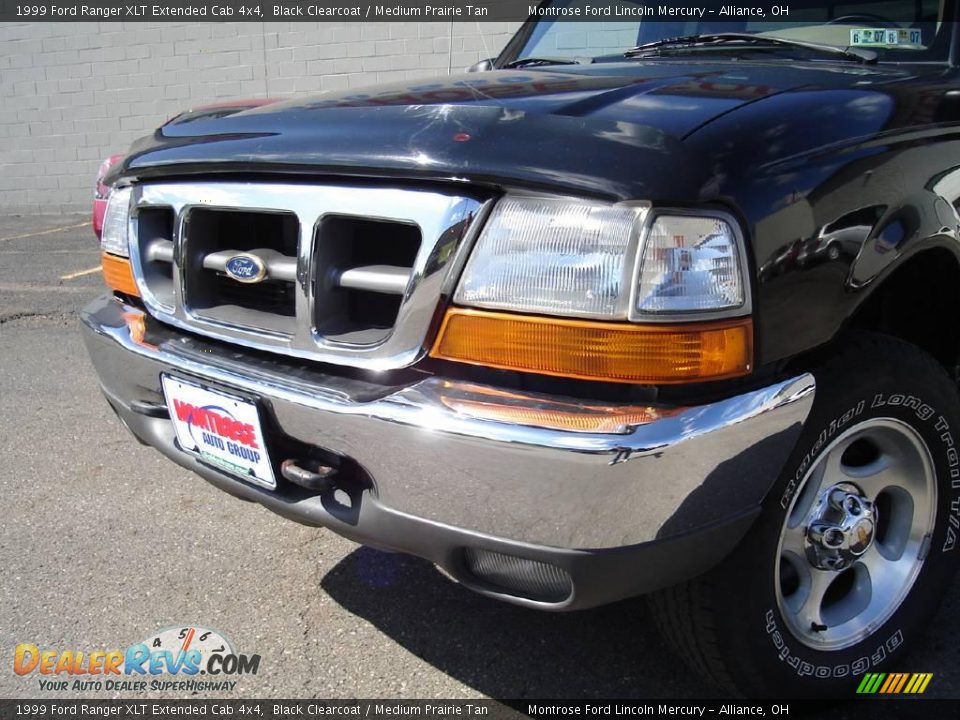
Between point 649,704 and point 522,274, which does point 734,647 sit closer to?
point 649,704

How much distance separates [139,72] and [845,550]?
11.2 metres

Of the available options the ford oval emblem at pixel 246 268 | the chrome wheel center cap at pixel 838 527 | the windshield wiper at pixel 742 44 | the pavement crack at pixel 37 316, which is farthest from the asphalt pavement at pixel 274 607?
the pavement crack at pixel 37 316

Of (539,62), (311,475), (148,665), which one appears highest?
(539,62)

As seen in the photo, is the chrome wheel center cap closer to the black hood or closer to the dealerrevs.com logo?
the black hood

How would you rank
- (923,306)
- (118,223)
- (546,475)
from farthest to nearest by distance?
(118,223) < (923,306) < (546,475)

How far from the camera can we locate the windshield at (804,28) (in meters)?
2.39

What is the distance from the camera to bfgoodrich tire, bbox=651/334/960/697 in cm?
172

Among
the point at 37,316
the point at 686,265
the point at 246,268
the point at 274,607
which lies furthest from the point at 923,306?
the point at 37,316

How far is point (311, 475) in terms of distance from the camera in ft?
5.75

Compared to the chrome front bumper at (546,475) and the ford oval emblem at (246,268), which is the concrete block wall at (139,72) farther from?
the chrome front bumper at (546,475)

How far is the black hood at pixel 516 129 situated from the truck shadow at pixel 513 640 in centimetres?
128

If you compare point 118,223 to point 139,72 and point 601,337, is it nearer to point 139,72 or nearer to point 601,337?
point 601,337

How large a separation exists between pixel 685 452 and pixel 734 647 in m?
0.57

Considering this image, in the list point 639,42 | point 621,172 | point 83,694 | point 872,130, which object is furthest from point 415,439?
point 639,42
